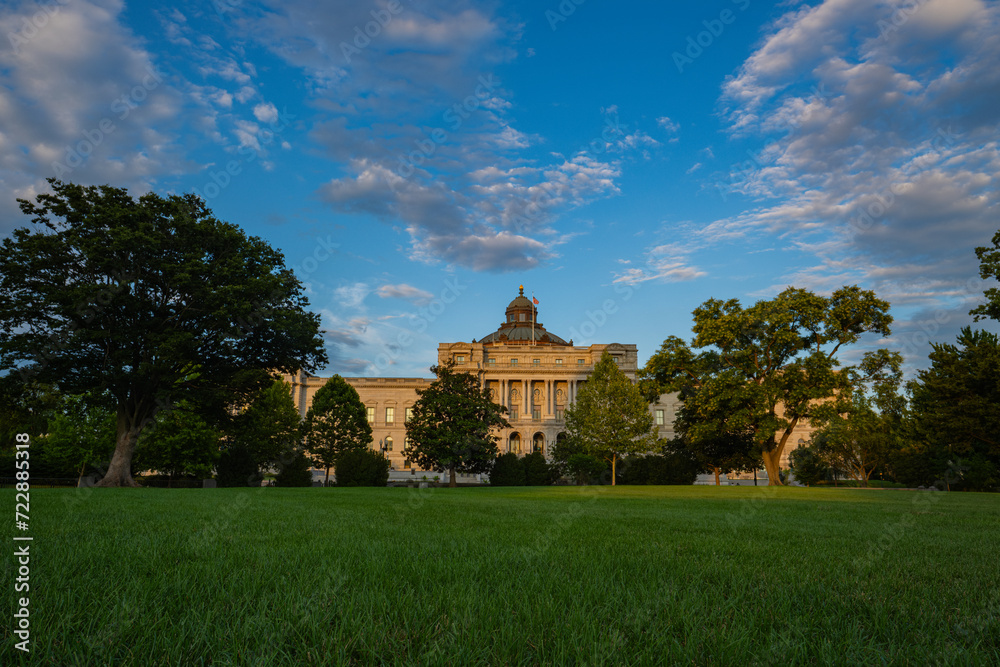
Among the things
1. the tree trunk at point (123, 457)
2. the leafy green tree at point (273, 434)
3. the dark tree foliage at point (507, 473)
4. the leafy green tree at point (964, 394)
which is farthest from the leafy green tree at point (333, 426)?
the leafy green tree at point (964, 394)

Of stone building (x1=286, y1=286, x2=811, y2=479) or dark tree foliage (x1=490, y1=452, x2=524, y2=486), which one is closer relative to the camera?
dark tree foliage (x1=490, y1=452, x2=524, y2=486)

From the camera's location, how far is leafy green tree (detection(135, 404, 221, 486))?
122 feet

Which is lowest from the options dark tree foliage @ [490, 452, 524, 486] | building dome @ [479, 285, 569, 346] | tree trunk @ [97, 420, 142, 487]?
dark tree foliage @ [490, 452, 524, 486]

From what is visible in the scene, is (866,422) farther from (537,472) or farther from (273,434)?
(273,434)

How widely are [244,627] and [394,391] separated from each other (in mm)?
87817

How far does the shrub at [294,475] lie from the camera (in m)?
38.6

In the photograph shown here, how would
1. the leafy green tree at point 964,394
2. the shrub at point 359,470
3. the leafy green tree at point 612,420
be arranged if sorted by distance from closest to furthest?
the leafy green tree at point 964,394
the shrub at point 359,470
the leafy green tree at point 612,420

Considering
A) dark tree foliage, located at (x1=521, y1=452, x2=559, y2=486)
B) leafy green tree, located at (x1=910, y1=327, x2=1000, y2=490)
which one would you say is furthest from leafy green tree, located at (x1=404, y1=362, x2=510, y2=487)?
leafy green tree, located at (x1=910, y1=327, x2=1000, y2=490)

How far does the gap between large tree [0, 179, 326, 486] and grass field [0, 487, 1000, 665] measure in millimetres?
20645

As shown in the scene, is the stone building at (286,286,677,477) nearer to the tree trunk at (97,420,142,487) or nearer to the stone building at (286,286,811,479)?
the stone building at (286,286,811,479)

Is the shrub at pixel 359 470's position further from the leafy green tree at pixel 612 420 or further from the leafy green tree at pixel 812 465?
the leafy green tree at pixel 812 465

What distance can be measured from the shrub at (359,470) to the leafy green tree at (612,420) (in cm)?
1649

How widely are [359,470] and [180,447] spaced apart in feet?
39.6

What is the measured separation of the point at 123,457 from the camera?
83.9 feet
